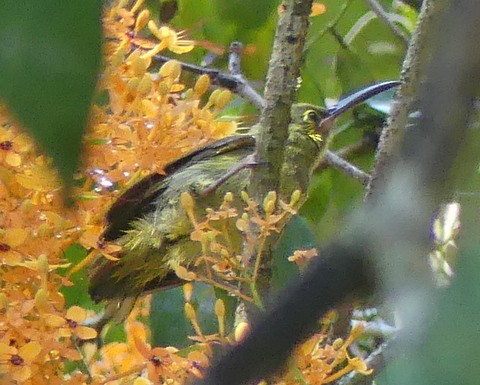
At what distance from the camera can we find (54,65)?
95 mm

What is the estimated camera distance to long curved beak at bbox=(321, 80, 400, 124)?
0.67 m

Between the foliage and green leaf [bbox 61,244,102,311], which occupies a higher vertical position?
the foliage

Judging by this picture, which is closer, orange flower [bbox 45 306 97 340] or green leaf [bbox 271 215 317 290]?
orange flower [bbox 45 306 97 340]

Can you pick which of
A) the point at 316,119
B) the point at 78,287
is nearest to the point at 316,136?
the point at 316,119

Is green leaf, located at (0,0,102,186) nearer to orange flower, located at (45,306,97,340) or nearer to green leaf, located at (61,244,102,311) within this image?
orange flower, located at (45,306,97,340)

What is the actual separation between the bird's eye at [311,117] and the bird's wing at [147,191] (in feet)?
0.22

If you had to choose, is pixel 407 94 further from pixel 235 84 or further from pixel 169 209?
pixel 235 84

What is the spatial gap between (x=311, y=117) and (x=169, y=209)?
7.7 inches

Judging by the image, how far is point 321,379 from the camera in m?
0.44

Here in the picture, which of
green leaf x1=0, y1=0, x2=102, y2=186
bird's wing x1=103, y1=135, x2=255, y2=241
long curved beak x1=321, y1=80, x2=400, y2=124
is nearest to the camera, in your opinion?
green leaf x1=0, y1=0, x2=102, y2=186

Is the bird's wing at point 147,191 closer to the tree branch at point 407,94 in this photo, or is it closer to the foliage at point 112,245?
the foliage at point 112,245

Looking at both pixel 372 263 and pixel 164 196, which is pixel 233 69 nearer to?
pixel 164 196

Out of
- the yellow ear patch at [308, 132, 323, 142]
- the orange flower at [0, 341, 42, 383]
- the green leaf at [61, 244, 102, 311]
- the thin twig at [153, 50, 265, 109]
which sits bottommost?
the green leaf at [61, 244, 102, 311]

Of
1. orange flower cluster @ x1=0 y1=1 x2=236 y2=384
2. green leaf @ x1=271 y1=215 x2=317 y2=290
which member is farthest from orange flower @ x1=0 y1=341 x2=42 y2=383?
green leaf @ x1=271 y1=215 x2=317 y2=290
